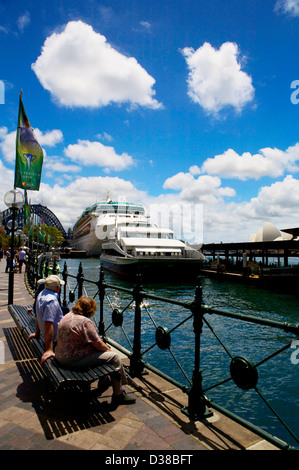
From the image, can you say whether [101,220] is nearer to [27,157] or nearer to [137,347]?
Answer: [27,157]

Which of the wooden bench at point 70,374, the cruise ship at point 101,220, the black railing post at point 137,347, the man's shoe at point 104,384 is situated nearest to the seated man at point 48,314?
the wooden bench at point 70,374

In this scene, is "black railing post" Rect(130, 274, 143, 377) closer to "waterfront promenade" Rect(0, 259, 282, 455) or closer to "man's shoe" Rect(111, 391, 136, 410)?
"waterfront promenade" Rect(0, 259, 282, 455)

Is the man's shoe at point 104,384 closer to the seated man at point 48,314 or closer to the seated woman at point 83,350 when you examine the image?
the seated woman at point 83,350

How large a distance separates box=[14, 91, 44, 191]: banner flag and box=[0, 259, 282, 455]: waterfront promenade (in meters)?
8.84

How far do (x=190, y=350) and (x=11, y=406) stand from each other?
6.46 m

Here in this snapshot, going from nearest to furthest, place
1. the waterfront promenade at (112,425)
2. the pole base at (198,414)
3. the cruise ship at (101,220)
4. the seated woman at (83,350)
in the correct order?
A: 1. the waterfront promenade at (112,425)
2. the pole base at (198,414)
3. the seated woman at (83,350)
4. the cruise ship at (101,220)

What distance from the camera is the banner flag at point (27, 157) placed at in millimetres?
11477

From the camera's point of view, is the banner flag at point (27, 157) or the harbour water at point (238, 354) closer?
the harbour water at point (238, 354)

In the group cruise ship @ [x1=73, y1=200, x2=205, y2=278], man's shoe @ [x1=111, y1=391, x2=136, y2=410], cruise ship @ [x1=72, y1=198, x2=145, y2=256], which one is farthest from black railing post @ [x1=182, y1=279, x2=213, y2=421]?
cruise ship @ [x1=72, y1=198, x2=145, y2=256]

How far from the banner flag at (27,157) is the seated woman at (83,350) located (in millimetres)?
9185

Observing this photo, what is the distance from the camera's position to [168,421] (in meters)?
3.41

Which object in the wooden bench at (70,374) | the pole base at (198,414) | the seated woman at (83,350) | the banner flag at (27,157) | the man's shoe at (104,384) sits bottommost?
the pole base at (198,414)
